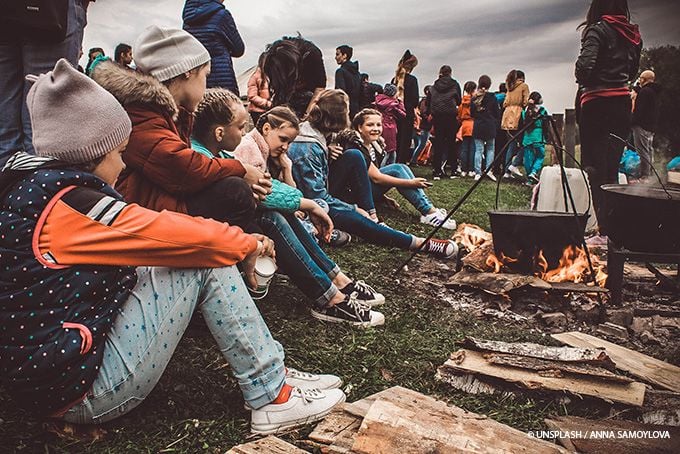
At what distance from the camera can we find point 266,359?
190 centimetres

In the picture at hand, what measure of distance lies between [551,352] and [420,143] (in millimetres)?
11403

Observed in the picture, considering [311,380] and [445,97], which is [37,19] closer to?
[311,380]

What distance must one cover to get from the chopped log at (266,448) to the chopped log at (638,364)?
5.54ft

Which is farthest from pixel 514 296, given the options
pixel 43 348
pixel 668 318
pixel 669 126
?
pixel 669 126

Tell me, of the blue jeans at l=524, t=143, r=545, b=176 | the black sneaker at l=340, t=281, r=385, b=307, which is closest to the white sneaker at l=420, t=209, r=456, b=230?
the black sneaker at l=340, t=281, r=385, b=307

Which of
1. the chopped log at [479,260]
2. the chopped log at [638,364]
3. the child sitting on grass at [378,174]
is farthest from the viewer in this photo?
the child sitting on grass at [378,174]

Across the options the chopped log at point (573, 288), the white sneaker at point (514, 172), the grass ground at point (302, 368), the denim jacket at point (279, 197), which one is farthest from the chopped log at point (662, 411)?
the white sneaker at point (514, 172)

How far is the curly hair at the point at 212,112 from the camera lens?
9.28 feet

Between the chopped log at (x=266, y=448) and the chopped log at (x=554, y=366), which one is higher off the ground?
the chopped log at (x=554, y=366)

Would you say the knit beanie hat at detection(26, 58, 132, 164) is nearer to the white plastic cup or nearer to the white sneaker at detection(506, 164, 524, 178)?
the white plastic cup

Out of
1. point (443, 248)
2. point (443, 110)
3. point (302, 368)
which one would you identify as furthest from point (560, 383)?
point (443, 110)

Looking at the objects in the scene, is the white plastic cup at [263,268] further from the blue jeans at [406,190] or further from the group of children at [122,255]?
the blue jeans at [406,190]

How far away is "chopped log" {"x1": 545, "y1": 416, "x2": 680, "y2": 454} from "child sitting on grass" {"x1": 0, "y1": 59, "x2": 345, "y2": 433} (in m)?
1.22

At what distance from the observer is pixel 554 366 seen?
231cm
